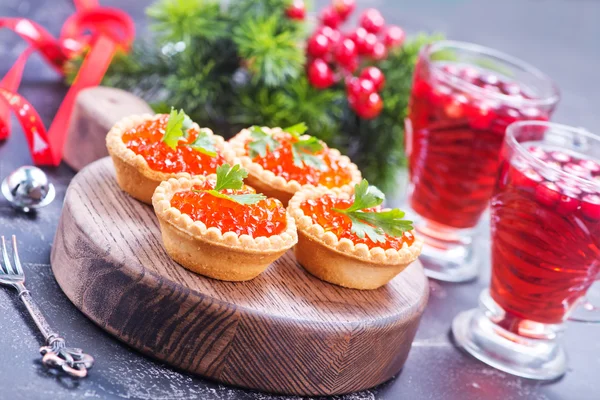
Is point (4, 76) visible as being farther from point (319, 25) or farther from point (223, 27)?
point (319, 25)

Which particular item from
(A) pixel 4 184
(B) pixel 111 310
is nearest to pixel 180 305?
(B) pixel 111 310

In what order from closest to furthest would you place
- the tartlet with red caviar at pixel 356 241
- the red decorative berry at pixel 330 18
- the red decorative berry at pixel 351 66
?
the tartlet with red caviar at pixel 356 241
the red decorative berry at pixel 351 66
the red decorative berry at pixel 330 18

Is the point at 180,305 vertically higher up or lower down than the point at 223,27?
lower down

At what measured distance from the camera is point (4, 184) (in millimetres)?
2406

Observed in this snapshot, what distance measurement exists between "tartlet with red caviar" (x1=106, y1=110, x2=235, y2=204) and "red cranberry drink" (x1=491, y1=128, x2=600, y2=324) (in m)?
0.79

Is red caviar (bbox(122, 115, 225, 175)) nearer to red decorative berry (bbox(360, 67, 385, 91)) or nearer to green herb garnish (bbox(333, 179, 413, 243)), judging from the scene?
green herb garnish (bbox(333, 179, 413, 243))

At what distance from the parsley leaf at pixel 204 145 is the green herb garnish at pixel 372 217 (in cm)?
37

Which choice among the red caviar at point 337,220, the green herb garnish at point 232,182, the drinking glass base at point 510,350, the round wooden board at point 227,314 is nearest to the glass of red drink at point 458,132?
the drinking glass base at point 510,350

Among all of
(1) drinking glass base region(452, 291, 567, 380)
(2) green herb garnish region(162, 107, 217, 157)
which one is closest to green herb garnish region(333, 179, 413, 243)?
(2) green herb garnish region(162, 107, 217, 157)

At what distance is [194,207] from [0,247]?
23.1 inches

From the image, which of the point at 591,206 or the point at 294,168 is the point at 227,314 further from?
the point at 591,206

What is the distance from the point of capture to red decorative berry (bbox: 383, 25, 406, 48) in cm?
330

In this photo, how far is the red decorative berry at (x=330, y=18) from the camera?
3.24 metres

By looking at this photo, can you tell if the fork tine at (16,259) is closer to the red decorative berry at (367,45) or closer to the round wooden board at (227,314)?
the round wooden board at (227,314)
